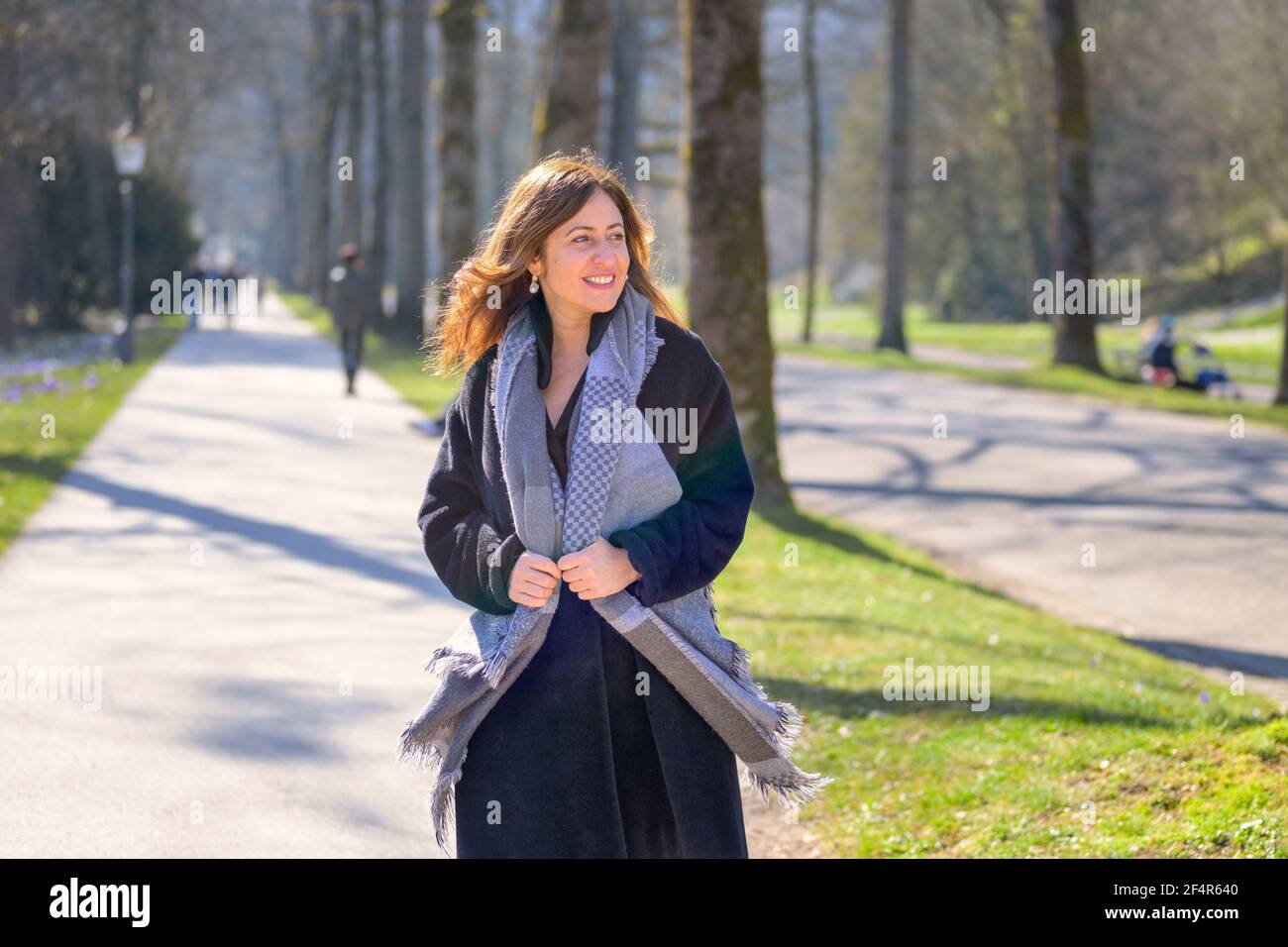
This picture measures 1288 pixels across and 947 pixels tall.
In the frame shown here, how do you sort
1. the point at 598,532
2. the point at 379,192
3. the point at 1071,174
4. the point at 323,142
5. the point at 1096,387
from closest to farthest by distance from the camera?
1. the point at 598,532
2. the point at 1096,387
3. the point at 1071,174
4. the point at 379,192
5. the point at 323,142

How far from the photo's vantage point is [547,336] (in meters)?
3.75

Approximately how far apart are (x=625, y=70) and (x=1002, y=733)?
91.4 feet

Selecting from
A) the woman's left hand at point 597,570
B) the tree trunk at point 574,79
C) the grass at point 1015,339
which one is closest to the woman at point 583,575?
the woman's left hand at point 597,570

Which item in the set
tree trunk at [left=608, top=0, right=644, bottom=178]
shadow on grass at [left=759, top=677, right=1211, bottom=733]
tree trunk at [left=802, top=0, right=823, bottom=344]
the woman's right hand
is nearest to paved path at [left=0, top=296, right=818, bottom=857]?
shadow on grass at [left=759, top=677, right=1211, bottom=733]

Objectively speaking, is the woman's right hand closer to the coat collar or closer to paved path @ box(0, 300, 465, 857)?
the coat collar

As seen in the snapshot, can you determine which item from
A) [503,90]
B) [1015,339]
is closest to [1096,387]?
[1015,339]

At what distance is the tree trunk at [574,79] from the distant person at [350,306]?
17.3 feet

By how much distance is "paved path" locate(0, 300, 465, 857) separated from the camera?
216 inches

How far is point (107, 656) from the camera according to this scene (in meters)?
7.61

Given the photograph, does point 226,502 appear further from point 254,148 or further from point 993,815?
point 254,148

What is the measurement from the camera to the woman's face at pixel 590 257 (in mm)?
3619

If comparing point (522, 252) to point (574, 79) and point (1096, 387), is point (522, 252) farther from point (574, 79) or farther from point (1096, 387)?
point (1096, 387)

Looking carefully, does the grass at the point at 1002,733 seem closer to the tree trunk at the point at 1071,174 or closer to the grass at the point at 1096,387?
the grass at the point at 1096,387
